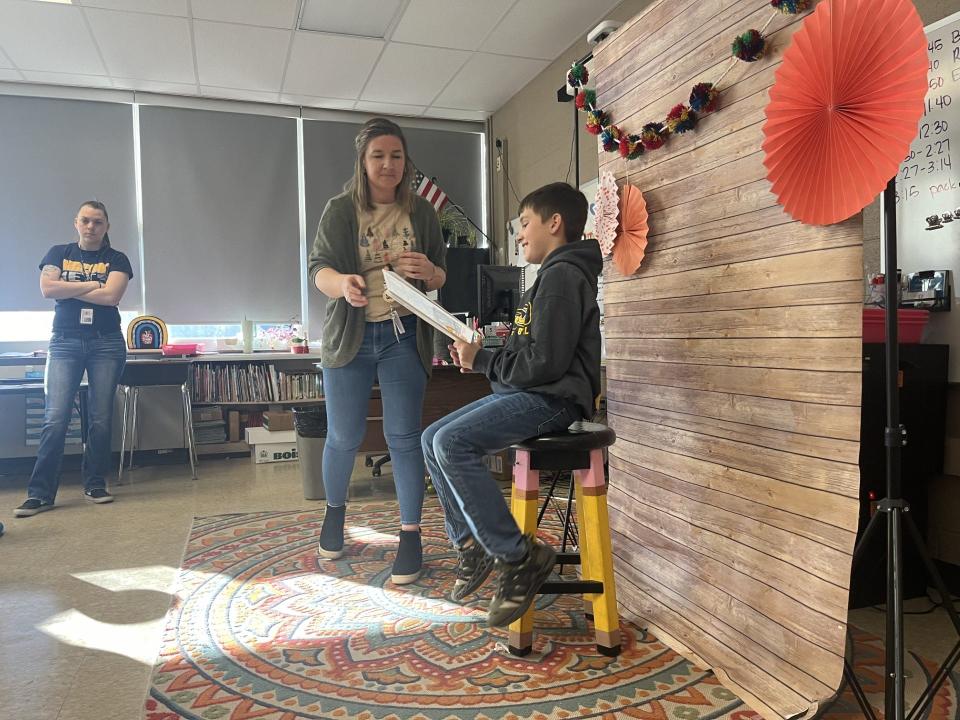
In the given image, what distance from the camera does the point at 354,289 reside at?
208 cm

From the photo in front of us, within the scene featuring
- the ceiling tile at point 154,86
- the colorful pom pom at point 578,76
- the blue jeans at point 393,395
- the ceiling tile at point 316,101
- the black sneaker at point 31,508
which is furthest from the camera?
the ceiling tile at point 316,101

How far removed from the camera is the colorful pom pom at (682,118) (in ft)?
5.48

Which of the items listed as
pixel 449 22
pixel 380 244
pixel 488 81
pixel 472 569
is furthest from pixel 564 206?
pixel 488 81

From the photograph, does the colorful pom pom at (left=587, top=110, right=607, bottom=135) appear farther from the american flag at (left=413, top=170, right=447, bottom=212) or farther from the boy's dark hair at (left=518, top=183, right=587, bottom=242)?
the american flag at (left=413, top=170, right=447, bottom=212)

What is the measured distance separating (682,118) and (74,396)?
330 cm

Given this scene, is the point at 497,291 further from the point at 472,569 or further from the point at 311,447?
the point at 472,569

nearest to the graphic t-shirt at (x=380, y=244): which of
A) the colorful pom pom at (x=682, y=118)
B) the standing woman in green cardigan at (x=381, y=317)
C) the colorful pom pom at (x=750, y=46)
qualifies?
the standing woman in green cardigan at (x=381, y=317)

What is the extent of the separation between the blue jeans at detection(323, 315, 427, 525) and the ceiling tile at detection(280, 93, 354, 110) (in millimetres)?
3640

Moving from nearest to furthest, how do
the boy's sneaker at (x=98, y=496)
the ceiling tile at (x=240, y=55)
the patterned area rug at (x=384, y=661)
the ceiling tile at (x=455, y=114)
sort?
the patterned area rug at (x=384, y=661), the boy's sneaker at (x=98, y=496), the ceiling tile at (x=240, y=55), the ceiling tile at (x=455, y=114)

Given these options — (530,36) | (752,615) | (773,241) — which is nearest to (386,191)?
(773,241)

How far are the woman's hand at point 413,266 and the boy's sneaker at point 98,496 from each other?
2383 millimetres

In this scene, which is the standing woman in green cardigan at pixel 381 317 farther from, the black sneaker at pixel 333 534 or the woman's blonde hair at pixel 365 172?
the black sneaker at pixel 333 534

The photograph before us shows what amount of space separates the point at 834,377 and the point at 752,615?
1.87ft

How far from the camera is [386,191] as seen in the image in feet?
7.55
